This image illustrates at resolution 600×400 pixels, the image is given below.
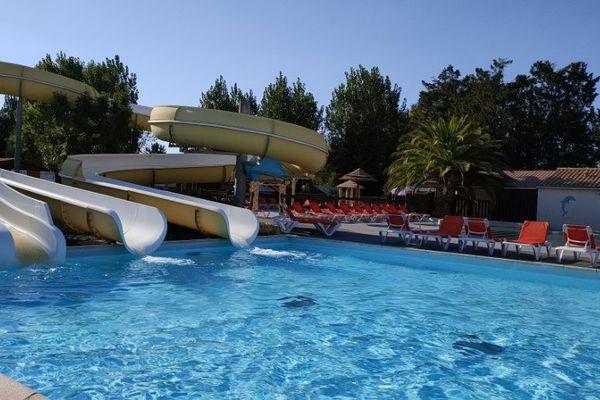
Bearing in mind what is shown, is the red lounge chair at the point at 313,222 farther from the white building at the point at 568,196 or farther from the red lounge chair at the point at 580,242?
the white building at the point at 568,196

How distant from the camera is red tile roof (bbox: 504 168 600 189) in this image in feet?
81.5

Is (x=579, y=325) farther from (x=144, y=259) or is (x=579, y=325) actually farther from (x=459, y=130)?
(x=459, y=130)

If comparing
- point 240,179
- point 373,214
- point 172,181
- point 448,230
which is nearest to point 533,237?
point 448,230

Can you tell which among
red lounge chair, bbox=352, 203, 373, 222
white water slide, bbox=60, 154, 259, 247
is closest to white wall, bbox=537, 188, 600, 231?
red lounge chair, bbox=352, 203, 373, 222

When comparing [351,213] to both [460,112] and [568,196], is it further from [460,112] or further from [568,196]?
[460,112]

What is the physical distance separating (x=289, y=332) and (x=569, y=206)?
76.1ft

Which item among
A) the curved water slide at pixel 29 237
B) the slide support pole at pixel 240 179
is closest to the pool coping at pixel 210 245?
the curved water slide at pixel 29 237

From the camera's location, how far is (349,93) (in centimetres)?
4050

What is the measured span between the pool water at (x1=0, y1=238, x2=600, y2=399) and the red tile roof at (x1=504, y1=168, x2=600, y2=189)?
16.0 m

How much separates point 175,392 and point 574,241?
34.7ft

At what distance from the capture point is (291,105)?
4031cm

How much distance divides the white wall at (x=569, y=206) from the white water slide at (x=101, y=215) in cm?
2093

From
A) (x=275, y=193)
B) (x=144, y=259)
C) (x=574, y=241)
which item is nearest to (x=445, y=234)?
(x=574, y=241)

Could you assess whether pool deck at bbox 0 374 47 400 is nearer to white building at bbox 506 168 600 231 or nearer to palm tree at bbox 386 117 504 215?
palm tree at bbox 386 117 504 215
